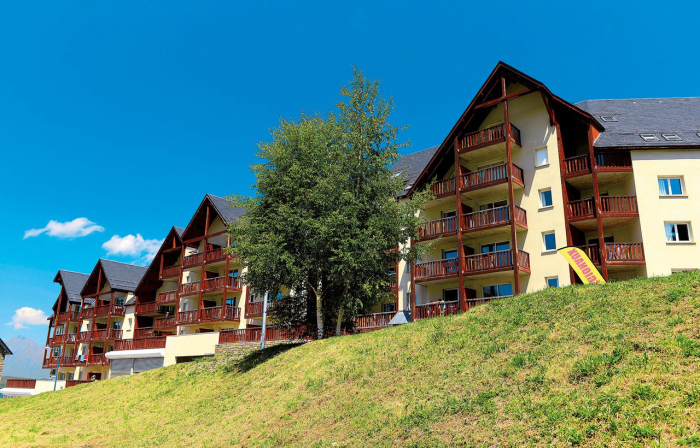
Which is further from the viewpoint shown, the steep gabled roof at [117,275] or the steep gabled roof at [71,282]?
the steep gabled roof at [71,282]

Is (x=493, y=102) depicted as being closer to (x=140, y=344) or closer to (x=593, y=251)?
(x=593, y=251)

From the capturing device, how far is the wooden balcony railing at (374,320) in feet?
106

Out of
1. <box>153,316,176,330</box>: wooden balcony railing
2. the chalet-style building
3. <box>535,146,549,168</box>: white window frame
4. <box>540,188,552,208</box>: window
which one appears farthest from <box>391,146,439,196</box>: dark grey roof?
<box>153,316,176,330</box>: wooden balcony railing

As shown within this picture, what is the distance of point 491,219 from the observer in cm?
3016

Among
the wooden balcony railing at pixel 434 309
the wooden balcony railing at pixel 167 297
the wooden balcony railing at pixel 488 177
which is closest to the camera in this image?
the wooden balcony railing at pixel 434 309

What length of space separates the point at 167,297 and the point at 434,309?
2937 cm

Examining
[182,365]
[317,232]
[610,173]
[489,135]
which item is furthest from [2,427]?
[610,173]

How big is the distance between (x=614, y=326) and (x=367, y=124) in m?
16.6

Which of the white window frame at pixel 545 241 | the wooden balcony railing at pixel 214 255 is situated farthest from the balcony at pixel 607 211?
the wooden balcony railing at pixel 214 255

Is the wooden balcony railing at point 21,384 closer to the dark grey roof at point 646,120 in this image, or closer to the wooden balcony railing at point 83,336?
the wooden balcony railing at point 83,336

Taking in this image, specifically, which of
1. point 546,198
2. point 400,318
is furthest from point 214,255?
point 546,198

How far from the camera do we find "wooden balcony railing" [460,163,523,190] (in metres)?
30.5

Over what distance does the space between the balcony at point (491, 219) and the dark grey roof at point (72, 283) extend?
52877 millimetres

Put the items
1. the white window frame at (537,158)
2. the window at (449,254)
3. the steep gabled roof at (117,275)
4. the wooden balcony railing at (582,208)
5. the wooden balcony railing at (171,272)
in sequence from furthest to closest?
1. the steep gabled roof at (117,275)
2. the wooden balcony railing at (171,272)
3. the window at (449,254)
4. the white window frame at (537,158)
5. the wooden balcony railing at (582,208)
